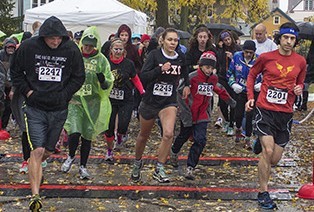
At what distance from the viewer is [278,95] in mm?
6555

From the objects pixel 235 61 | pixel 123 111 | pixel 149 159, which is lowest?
pixel 149 159

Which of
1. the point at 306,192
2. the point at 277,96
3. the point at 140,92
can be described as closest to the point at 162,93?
the point at 140,92

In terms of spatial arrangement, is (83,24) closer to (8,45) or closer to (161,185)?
(8,45)

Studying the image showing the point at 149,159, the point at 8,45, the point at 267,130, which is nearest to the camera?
the point at 267,130

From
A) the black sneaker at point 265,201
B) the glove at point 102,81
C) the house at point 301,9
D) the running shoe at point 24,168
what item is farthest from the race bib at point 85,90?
the house at point 301,9

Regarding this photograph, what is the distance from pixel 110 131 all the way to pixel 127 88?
0.88 m

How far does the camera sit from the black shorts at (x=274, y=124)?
654 cm

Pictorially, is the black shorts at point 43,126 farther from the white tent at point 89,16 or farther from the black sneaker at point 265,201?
the white tent at point 89,16

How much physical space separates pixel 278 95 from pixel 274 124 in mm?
331

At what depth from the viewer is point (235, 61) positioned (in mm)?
9945

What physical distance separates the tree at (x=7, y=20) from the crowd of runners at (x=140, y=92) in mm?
19364

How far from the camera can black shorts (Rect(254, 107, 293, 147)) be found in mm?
6535

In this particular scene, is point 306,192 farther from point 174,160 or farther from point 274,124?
point 174,160

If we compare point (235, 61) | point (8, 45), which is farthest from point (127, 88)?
point (8, 45)
